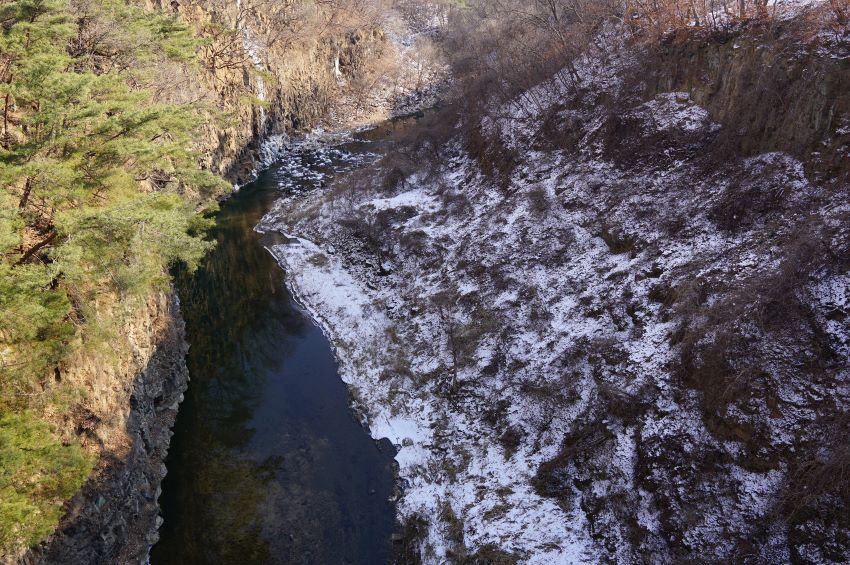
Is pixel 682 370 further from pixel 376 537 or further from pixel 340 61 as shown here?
pixel 340 61

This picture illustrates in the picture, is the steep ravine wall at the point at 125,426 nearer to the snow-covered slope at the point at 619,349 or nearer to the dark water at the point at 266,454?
the dark water at the point at 266,454

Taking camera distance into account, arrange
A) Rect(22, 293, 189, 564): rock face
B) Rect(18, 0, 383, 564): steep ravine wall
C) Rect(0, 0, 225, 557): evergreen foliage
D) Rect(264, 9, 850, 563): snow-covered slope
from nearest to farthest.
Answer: Rect(0, 0, 225, 557): evergreen foliage, Rect(264, 9, 850, 563): snow-covered slope, Rect(22, 293, 189, 564): rock face, Rect(18, 0, 383, 564): steep ravine wall

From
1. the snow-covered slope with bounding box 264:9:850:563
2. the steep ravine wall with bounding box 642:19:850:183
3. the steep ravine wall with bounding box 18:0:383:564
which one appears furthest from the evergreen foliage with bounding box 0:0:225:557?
the steep ravine wall with bounding box 642:19:850:183

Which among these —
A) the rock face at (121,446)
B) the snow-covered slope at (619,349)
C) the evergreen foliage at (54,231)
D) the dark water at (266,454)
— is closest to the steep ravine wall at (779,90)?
the snow-covered slope at (619,349)

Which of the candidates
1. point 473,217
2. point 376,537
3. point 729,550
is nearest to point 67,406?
point 376,537

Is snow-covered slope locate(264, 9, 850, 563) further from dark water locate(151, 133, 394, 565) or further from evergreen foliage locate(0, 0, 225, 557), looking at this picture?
evergreen foliage locate(0, 0, 225, 557)

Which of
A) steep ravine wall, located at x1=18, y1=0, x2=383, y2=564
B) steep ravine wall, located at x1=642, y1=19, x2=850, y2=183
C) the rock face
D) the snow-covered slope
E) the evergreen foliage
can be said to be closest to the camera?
the evergreen foliage

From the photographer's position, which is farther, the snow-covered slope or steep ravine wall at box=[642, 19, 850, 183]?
steep ravine wall at box=[642, 19, 850, 183]

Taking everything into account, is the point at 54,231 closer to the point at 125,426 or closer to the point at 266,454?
the point at 125,426
